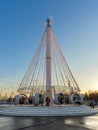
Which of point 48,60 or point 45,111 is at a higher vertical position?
point 48,60

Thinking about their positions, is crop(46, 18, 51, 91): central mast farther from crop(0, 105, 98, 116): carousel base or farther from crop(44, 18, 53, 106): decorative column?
crop(0, 105, 98, 116): carousel base

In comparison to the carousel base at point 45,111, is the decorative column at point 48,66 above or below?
above

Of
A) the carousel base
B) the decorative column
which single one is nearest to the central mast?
the decorative column

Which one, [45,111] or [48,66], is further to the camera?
[48,66]

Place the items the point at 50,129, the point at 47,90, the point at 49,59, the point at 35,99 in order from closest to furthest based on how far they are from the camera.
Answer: the point at 50,129 → the point at 35,99 → the point at 47,90 → the point at 49,59

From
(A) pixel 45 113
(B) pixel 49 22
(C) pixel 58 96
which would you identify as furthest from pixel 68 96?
(B) pixel 49 22

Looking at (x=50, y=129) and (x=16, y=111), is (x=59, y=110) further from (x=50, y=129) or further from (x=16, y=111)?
(x=50, y=129)

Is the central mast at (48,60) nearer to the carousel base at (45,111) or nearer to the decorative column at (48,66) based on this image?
the decorative column at (48,66)

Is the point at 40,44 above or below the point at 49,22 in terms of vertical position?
below

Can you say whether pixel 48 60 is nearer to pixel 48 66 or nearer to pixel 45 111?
pixel 48 66

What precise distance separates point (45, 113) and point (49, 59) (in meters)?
10.7

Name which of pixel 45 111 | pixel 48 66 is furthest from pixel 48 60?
pixel 45 111

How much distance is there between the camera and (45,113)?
2128 cm

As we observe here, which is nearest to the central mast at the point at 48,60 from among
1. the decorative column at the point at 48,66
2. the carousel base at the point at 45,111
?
the decorative column at the point at 48,66
